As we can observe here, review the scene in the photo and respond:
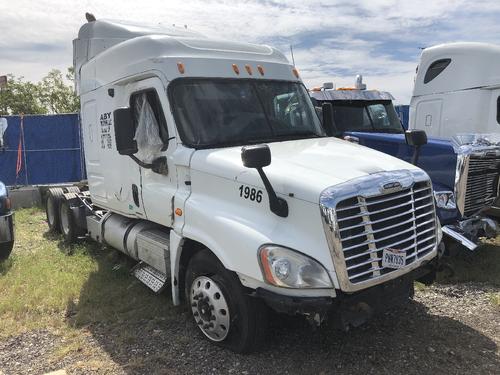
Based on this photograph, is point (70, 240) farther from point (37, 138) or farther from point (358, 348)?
point (37, 138)

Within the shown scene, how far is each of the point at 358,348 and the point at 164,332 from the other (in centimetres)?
183

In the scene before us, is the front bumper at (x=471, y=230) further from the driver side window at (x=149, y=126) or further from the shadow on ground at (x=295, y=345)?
the driver side window at (x=149, y=126)

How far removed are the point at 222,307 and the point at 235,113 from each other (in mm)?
1831

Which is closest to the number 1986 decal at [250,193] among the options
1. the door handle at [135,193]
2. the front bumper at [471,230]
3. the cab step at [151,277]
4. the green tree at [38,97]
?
the cab step at [151,277]

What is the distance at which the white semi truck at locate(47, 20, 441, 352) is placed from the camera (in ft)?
11.4

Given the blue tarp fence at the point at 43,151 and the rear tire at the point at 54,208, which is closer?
the rear tire at the point at 54,208

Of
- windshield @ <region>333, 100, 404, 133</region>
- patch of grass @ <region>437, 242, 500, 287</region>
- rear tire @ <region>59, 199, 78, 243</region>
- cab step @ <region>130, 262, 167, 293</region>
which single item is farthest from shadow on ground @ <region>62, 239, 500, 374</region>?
windshield @ <region>333, 100, 404, 133</region>

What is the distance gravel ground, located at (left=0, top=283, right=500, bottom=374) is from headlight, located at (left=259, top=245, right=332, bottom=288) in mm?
900

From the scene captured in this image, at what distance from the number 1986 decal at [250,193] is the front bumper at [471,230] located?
2853 millimetres

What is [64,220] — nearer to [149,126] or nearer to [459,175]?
[149,126]

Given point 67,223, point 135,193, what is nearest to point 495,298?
point 135,193

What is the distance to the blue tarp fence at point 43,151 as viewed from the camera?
13.6 metres

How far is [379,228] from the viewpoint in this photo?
3.64m

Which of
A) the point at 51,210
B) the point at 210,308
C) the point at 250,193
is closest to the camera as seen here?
the point at 250,193
